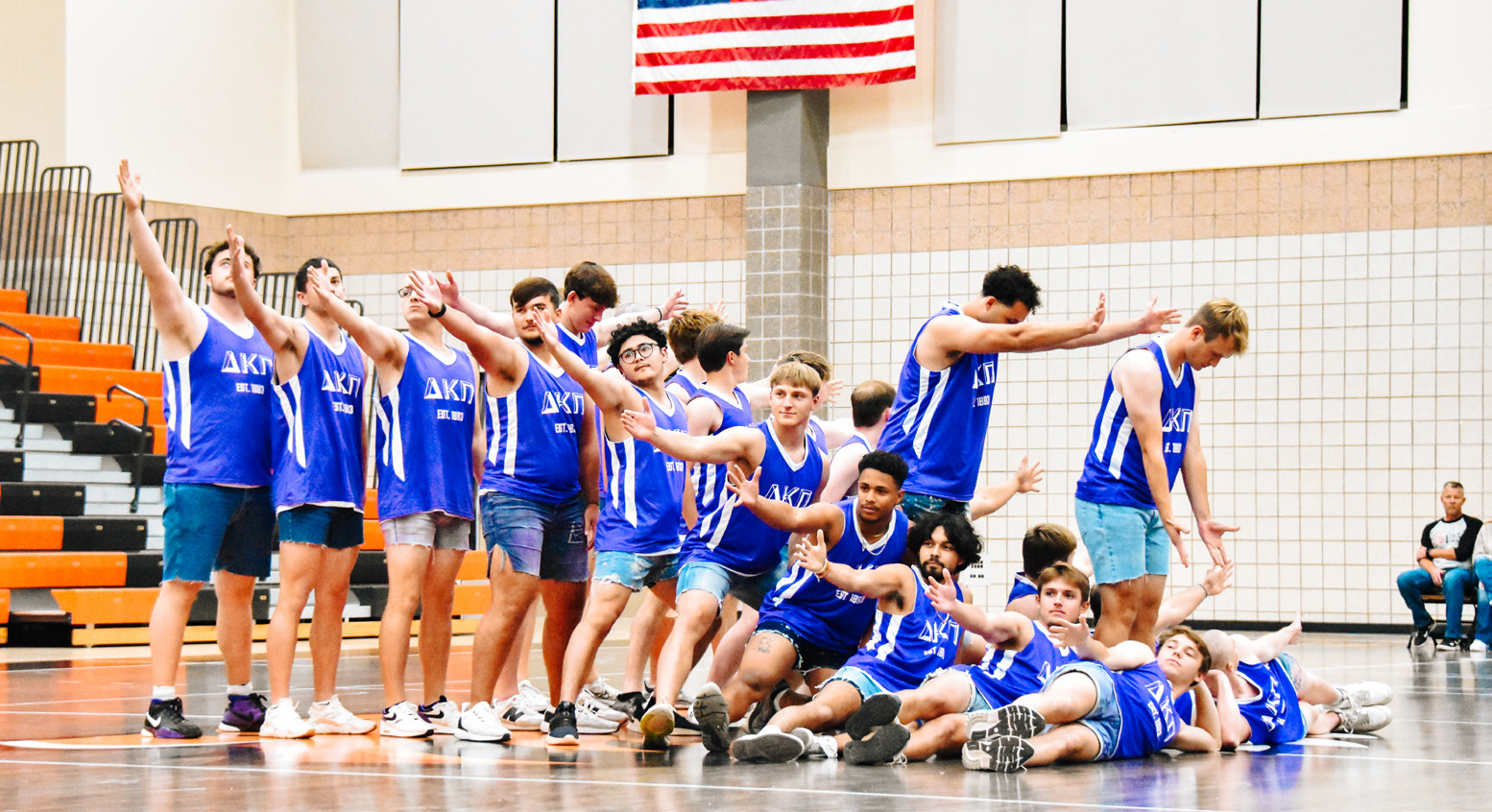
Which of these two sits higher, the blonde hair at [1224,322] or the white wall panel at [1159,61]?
the white wall panel at [1159,61]

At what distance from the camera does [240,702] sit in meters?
6.62

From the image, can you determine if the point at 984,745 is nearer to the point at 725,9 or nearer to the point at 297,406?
the point at 297,406

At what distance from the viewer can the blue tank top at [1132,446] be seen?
679cm

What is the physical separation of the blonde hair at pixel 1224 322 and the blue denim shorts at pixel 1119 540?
2.60 ft

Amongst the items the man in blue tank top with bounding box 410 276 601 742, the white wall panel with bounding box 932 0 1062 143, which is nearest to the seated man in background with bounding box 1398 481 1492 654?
the white wall panel with bounding box 932 0 1062 143

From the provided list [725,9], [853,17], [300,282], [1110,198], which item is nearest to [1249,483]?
[1110,198]

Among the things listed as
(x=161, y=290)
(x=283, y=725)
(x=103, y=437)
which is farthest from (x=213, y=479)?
(x=103, y=437)

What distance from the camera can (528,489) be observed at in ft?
21.4

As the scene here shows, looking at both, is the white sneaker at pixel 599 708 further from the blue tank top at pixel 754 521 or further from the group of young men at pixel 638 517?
the blue tank top at pixel 754 521

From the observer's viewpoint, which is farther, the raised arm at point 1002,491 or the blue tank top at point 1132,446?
the raised arm at point 1002,491

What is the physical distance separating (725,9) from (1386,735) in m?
10.3

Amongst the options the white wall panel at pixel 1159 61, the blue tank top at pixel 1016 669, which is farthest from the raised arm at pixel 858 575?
the white wall panel at pixel 1159 61

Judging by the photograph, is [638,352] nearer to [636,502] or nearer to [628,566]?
[636,502]

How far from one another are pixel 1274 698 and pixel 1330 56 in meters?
8.76
